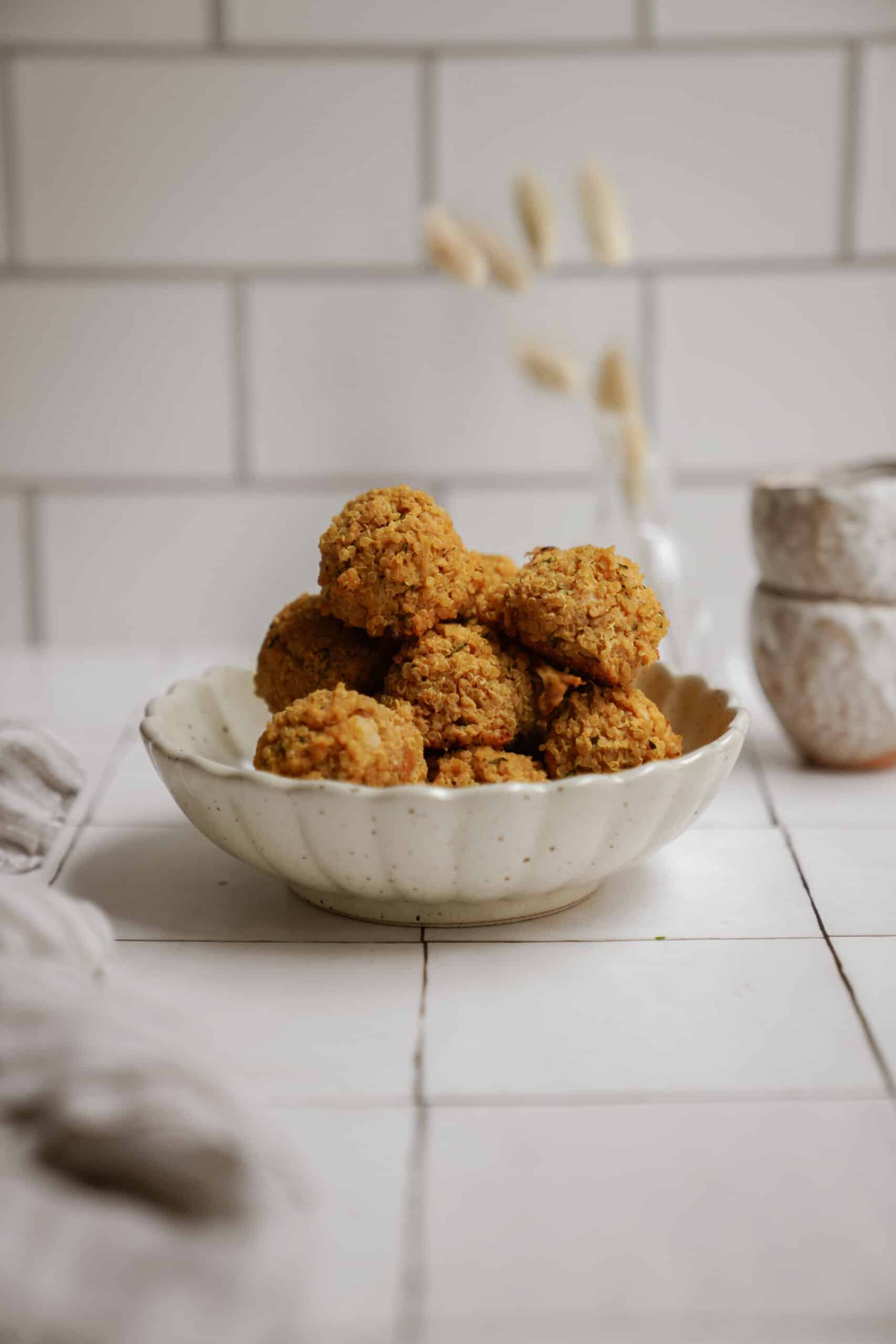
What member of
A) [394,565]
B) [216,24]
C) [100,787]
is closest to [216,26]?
[216,24]

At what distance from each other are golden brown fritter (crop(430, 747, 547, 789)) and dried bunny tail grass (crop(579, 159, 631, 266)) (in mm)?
809

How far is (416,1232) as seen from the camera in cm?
Result: 52

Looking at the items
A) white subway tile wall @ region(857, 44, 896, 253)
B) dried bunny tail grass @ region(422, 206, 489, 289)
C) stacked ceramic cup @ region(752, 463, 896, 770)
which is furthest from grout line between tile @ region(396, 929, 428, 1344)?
white subway tile wall @ region(857, 44, 896, 253)

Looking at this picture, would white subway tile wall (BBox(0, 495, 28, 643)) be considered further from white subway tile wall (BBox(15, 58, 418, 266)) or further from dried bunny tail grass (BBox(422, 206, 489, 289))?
dried bunny tail grass (BBox(422, 206, 489, 289))

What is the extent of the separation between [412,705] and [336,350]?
3.05 ft

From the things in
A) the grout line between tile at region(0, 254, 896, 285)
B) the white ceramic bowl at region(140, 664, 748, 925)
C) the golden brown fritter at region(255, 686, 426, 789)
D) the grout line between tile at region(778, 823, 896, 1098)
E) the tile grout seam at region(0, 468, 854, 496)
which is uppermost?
the grout line between tile at region(0, 254, 896, 285)

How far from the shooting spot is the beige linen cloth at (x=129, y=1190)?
442mm

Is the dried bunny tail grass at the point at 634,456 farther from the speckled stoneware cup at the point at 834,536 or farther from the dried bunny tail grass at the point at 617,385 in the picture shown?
the speckled stoneware cup at the point at 834,536

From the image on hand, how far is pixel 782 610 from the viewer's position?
3.50 feet

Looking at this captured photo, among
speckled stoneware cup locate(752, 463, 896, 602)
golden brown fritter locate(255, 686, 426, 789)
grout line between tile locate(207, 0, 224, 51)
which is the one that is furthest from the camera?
grout line between tile locate(207, 0, 224, 51)

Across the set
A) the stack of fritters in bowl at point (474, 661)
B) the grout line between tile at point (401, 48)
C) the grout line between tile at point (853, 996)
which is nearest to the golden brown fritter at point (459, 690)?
the stack of fritters in bowl at point (474, 661)

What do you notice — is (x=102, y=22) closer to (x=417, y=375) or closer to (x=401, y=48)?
(x=401, y=48)

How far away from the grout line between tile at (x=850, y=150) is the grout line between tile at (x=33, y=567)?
101cm

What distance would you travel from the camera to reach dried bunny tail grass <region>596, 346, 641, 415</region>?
137 centimetres
